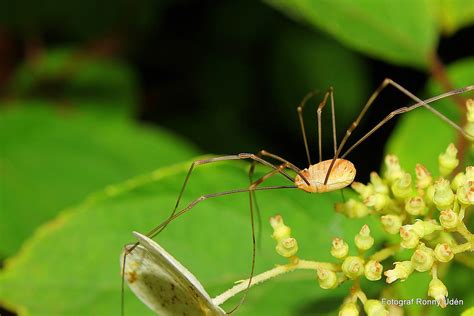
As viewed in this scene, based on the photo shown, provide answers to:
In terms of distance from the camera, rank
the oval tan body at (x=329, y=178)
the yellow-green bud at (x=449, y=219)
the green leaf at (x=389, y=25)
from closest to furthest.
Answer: the yellow-green bud at (x=449, y=219)
the oval tan body at (x=329, y=178)
the green leaf at (x=389, y=25)

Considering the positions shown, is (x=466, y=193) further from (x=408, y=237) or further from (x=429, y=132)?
(x=429, y=132)

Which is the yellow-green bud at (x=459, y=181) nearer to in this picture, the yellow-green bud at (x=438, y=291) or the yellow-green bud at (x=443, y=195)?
the yellow-green bud at (x=443, y=195)

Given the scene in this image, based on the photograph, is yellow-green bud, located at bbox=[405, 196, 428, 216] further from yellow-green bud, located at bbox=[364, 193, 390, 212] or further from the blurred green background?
the blurred green background

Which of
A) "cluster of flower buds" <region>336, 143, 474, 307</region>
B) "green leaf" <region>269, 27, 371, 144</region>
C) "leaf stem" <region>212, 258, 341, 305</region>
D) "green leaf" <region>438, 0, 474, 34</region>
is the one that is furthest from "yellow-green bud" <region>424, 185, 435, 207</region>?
"green leaf" <region>269, 27, 371, 144</region>

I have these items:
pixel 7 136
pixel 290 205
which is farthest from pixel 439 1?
pixel 7 136

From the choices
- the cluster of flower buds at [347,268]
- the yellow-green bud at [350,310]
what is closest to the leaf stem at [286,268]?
the cluster of flower buds at [347,268]

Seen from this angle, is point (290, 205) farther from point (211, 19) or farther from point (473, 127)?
point (211, 19)
